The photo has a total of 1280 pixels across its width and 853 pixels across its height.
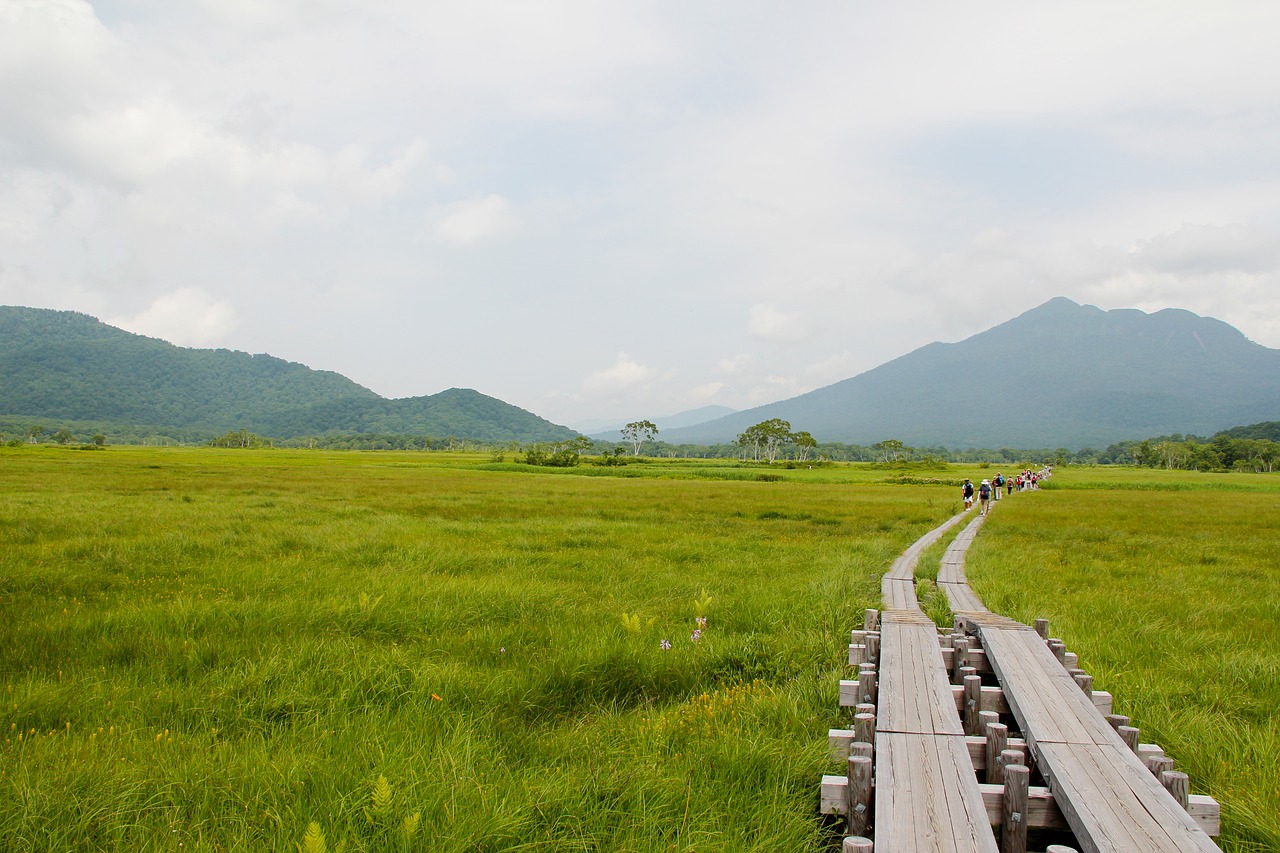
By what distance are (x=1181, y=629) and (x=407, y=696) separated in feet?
30.2

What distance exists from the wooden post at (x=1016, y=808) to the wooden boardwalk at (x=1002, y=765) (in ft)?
0.03

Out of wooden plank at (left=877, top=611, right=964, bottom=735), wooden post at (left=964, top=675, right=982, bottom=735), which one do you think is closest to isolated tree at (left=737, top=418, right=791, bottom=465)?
wooden plank at (left=877, top=611, right=964, bottom=735)

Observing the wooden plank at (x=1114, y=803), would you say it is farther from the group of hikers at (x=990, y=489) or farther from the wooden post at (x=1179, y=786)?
the group of hikers at (x=990, y=489)

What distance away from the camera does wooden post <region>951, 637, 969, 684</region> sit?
5.61m

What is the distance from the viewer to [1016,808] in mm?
3084

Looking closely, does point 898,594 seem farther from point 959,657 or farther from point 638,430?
point 638,430

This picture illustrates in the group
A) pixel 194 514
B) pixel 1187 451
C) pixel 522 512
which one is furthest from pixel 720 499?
pixel 1187 451

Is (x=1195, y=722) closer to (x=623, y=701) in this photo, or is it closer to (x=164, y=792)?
(x=623, y=701)

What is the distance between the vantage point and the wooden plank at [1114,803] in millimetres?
2740

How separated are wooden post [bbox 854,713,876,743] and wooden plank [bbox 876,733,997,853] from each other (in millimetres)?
82

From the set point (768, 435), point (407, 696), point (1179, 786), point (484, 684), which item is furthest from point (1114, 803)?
point (768, 435)

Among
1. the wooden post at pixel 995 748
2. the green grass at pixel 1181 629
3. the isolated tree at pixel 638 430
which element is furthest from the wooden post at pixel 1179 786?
the isolated tree at pixel 638 430

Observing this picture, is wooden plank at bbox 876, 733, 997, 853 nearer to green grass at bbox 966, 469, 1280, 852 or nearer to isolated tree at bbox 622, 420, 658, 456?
green grass at bbox 966, 469, 1280, 852

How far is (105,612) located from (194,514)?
40.1 ft
